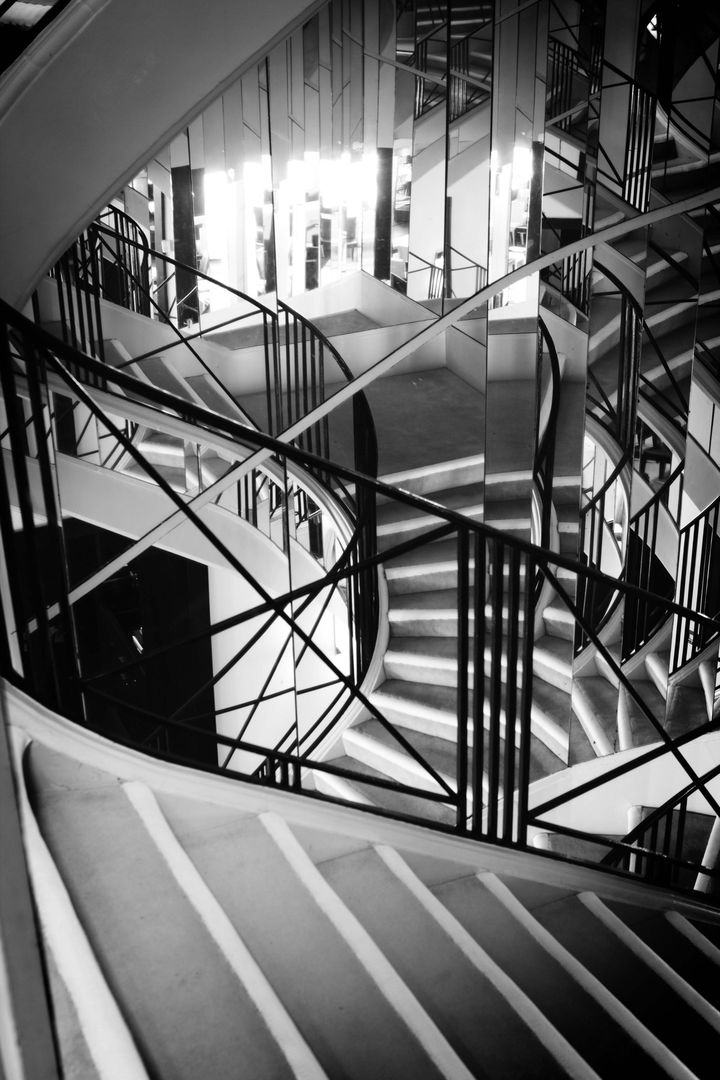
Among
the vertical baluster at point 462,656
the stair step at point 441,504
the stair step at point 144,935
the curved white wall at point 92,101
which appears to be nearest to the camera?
the stair step at point 144,935

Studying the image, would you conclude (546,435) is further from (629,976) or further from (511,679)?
(629,976)

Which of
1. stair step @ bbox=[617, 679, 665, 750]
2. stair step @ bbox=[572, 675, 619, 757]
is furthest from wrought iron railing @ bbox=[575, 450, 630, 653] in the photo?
stair step @ bbox=[617, 679, 665, 750]

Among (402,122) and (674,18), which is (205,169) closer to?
(402,122)

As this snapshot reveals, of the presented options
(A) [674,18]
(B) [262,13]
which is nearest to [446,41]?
(A) [674,18]

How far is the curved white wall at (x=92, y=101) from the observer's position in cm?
225

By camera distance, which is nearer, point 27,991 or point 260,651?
point 27,991

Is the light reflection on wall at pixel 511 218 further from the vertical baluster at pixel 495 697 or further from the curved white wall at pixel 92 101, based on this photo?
the vertical baluster at pixel 495 697

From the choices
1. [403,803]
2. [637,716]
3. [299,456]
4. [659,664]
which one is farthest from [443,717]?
[299,456]

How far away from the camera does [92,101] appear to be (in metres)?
2.33

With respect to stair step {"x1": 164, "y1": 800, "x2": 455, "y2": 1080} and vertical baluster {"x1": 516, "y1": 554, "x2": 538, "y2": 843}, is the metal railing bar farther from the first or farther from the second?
stair step {"x1": 164, "y1": 800, "x2": 455, "y2": 1080}

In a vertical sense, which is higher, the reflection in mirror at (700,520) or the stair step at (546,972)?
the reflection in mirror at (700,520)

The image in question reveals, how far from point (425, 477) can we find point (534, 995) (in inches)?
105

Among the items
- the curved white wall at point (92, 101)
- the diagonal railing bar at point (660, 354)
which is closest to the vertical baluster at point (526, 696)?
the curved white wall at point (92, 101)

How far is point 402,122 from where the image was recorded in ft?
13.0
